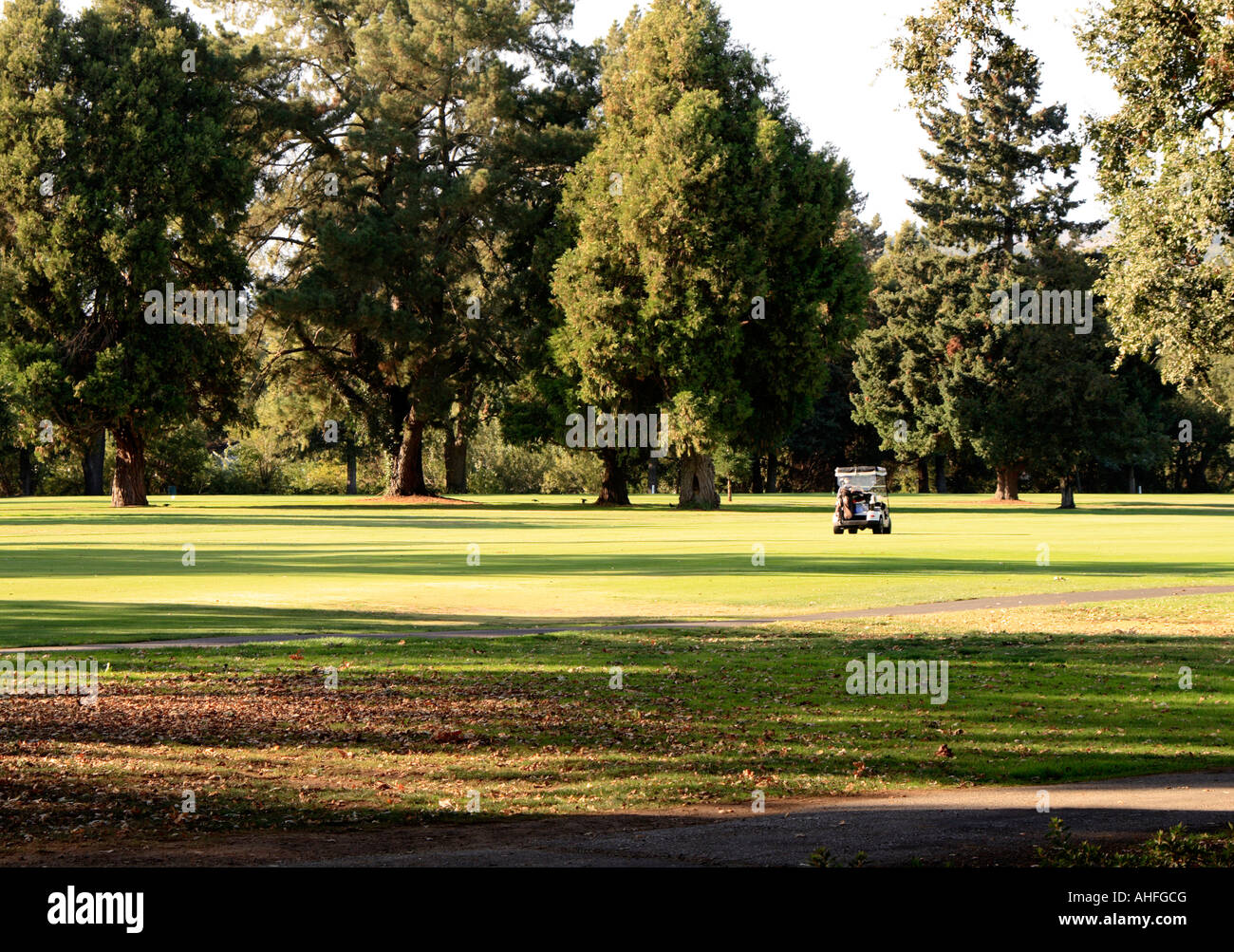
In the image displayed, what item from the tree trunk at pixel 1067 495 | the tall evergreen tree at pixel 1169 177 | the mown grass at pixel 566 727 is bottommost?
the mown grass at pixel 566 727

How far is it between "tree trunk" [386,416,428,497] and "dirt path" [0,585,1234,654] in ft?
189

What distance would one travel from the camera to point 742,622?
21000 millimetres

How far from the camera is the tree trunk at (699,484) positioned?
7131 centimetres

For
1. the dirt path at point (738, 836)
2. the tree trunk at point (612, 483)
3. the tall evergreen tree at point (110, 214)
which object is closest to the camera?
the dirt path at point (738, 836)

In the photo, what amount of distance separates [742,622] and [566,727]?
817cm

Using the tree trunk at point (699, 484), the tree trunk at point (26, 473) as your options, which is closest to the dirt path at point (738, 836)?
the tree trunk at point (699, 484)

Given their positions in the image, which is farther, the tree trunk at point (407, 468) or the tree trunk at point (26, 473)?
the tree trunk at point (26, 473)

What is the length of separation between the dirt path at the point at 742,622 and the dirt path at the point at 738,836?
9.51m

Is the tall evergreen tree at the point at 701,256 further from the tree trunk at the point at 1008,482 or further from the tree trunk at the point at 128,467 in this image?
the tree trunk at the point at 1008,482

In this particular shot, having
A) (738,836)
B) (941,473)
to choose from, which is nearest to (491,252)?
(941,473)

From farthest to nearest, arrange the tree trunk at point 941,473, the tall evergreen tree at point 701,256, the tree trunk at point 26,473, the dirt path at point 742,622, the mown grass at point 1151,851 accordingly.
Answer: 1. the tree trunk at point 941,473
2. the tree trunk at point 26,473
3. the tall evergreen tree at point 701,256
4. the dirt path at point 742,622
5. the mown grass at point 1151,851

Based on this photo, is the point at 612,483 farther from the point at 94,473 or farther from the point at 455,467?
the point at 94,473

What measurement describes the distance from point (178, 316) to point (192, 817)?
193 feet

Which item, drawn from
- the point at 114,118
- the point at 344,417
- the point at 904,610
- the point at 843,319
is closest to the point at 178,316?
the point at 114,118
